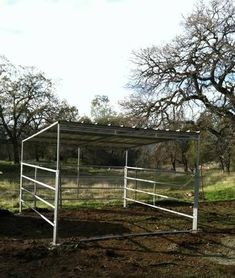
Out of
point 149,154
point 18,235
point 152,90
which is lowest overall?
point 18,235

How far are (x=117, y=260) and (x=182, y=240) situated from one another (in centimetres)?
195

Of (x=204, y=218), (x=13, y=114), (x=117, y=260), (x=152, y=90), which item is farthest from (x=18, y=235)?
(x=13, y=114)

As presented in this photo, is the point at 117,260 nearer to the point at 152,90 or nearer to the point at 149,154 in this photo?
the point at 152,90

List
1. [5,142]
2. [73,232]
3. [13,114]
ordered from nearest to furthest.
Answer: [73,232] → [13,114] → [5,142]

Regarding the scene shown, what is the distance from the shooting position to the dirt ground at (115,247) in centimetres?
590

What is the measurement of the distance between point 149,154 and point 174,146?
2.14 m

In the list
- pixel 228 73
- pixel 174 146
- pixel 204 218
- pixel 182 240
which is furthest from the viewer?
pixel 174 146

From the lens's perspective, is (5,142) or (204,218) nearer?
(204,218)

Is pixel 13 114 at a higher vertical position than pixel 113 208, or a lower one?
higher

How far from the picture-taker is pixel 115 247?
729 cm

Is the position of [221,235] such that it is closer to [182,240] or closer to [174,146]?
[182,240]

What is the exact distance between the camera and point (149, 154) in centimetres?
2470

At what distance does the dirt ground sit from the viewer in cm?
590

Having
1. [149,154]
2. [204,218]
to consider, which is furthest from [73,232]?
[149,154]
